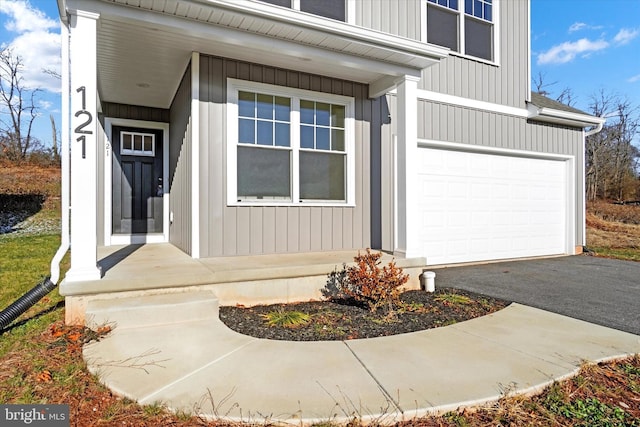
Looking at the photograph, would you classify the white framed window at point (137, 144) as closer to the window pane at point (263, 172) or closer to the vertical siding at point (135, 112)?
the vertical siding at point (135, 112)

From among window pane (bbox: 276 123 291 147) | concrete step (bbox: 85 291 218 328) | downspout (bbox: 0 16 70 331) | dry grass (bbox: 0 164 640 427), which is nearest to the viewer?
dry grass (bbox: 0 164 640 427)

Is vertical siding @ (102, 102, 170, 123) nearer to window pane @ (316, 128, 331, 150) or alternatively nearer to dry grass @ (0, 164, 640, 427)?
window pane @ (316, 128, 331, 150)

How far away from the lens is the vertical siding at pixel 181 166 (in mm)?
4922

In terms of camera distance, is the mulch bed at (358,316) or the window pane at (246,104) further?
the window pane at (246,104)

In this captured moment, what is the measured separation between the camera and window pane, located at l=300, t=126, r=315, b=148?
17.1 ft

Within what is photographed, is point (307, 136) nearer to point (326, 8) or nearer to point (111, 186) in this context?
point (326, 8)

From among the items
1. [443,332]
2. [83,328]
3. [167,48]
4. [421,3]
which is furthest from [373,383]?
[421,3]

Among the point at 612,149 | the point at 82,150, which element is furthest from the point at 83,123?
the point at 612,149

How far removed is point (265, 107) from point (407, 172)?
2.12 meters

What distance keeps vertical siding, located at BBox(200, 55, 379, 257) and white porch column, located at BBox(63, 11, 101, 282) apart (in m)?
1.45

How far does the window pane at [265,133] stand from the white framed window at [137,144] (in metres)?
2.95

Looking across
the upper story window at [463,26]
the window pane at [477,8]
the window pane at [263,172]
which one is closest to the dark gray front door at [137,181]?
the window pane at [263,172]

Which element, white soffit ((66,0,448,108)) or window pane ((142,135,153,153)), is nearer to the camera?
white soffit ((66,0,448,108))

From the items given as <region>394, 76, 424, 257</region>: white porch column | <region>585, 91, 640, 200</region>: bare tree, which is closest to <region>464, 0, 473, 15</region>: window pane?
<region>394, 76, 424, 257</region>: white porch column
